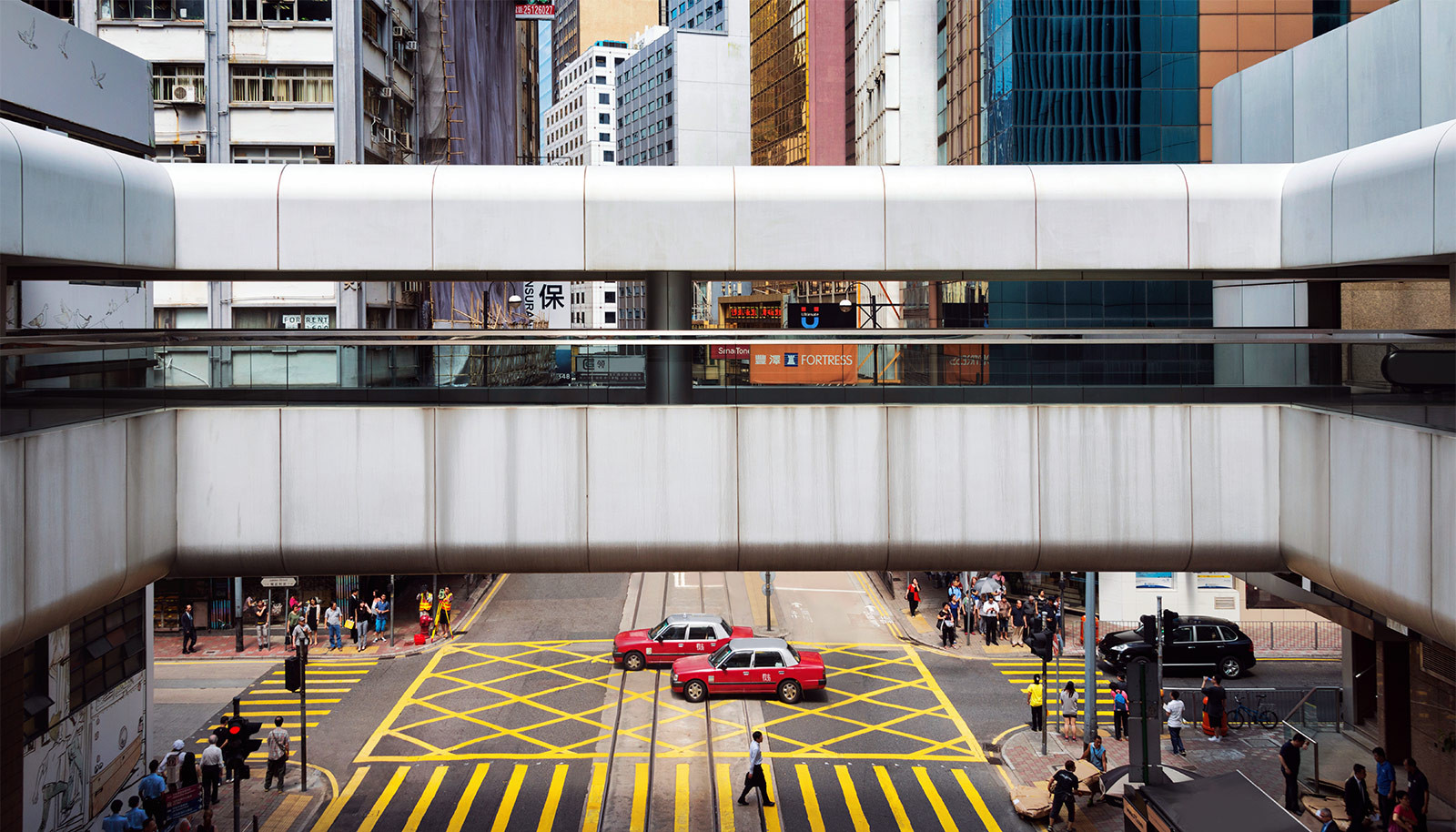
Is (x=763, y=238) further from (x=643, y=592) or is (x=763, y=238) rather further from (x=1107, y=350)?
(x=643, y=592)

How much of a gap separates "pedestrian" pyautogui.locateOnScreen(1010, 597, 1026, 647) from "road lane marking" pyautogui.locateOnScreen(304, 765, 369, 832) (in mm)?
19099

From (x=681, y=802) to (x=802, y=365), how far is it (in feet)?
40.0

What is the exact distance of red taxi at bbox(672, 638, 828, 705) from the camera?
1109 inches

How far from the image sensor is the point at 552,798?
72.0ft

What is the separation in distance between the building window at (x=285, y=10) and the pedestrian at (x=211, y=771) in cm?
2815

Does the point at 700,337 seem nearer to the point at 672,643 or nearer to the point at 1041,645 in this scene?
the point at 1041,645

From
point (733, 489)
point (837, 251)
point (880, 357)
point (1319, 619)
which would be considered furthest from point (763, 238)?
point (1319, 619)

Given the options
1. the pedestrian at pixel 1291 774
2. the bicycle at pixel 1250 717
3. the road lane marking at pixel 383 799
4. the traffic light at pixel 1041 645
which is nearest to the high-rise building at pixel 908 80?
the bicycle at pixel 1250 717

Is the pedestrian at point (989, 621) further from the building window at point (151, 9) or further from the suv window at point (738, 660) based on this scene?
Result: the building window at point (151, 9)

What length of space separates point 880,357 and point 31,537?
8.06 metres

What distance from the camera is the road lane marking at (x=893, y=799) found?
67.8 feet

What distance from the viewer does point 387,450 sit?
12055 millimetres

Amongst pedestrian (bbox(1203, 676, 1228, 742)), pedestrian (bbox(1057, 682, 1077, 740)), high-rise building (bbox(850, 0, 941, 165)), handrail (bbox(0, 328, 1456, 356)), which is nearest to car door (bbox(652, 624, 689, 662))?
pedestrian (bbox(1057, 682, 1077, 740))

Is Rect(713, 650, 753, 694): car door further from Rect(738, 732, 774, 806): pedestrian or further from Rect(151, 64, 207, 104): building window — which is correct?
Rect(151, 64, 207, 104): building window
